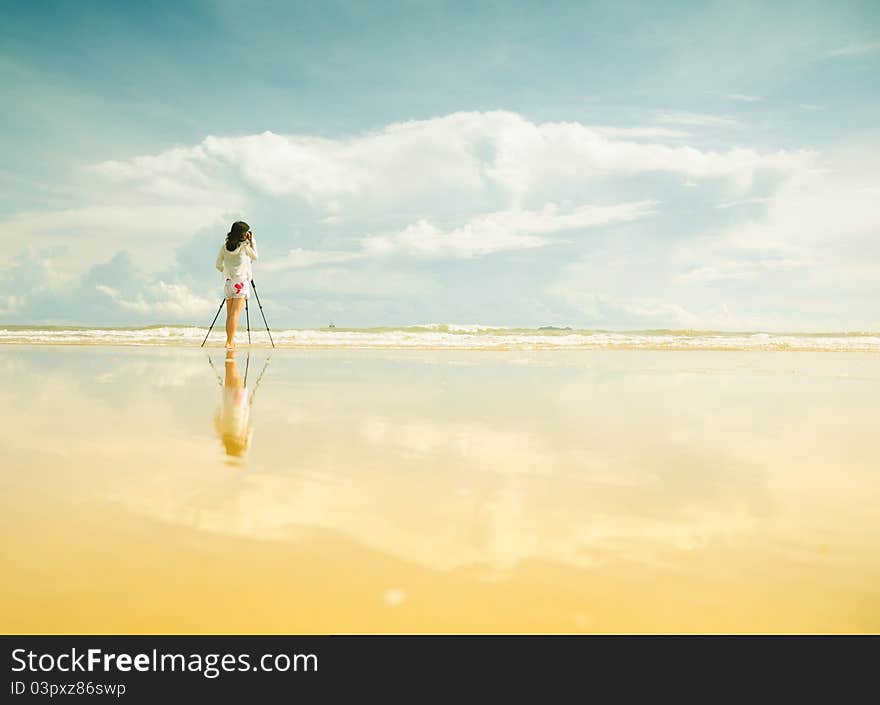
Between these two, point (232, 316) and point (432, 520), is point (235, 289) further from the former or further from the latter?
point (432, 520)

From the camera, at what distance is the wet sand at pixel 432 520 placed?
1397 mm

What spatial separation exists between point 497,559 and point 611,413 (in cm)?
278

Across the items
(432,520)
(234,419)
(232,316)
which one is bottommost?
(432,520)

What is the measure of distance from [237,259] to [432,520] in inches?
400

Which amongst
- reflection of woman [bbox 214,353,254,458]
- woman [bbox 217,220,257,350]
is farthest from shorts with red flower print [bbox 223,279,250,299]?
reflection of woman [bbox 214,353,254,458]

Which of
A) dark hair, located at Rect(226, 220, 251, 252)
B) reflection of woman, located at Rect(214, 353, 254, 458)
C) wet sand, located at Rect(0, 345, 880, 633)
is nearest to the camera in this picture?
wet sand, located at Rect(0, 345, 880, 633)

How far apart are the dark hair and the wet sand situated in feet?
23.8

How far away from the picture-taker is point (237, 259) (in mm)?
11188

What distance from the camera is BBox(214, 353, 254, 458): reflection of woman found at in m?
3.00

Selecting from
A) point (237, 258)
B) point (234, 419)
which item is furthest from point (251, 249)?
point (234, 419)

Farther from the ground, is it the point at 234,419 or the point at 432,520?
the point at 234,419

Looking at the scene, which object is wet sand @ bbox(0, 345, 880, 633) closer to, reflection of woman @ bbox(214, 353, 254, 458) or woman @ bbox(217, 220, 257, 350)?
reflection of woman @ bbox(214, 353, 254, 458)
